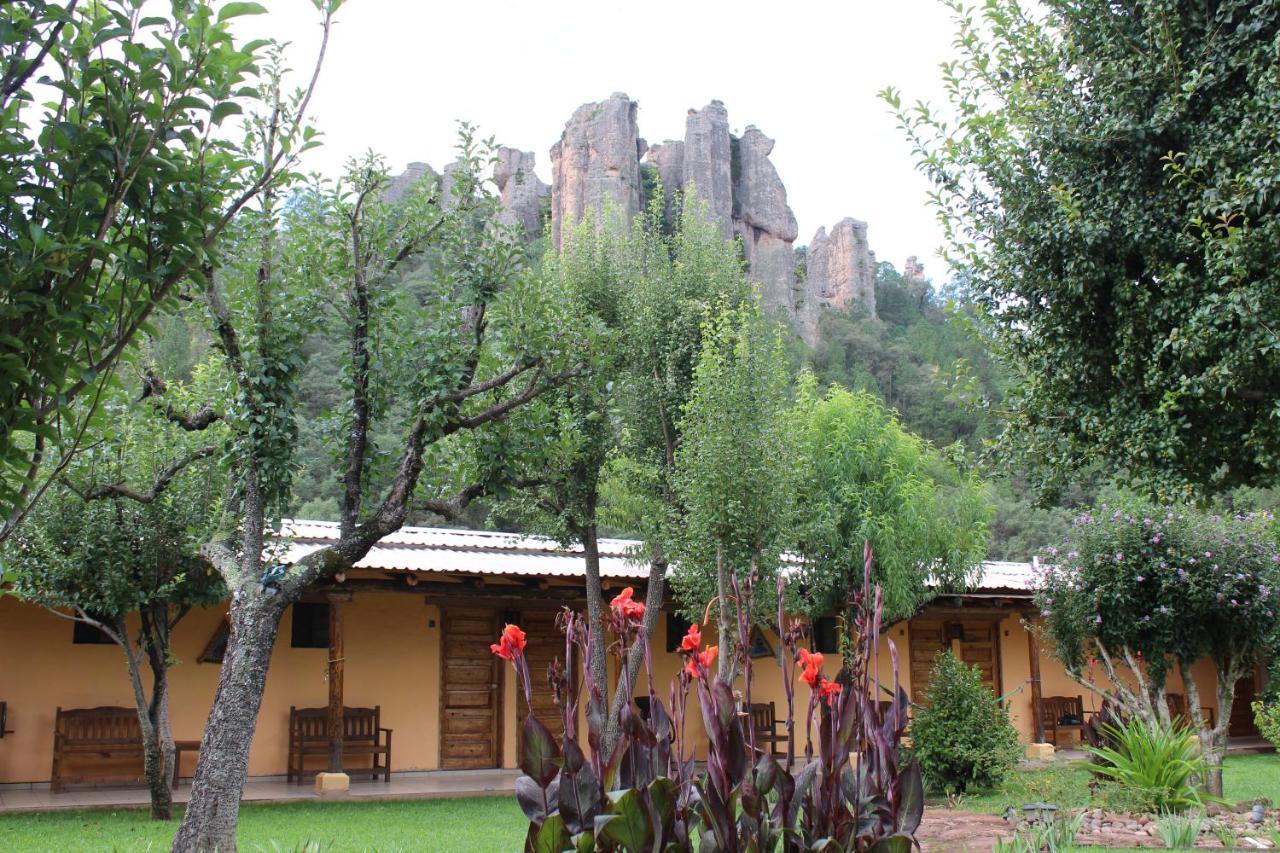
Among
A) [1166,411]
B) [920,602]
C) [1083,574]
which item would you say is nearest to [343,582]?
[920,602]

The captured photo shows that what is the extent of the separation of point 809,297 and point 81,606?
51.7 meters

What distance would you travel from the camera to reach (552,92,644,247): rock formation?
5062 centimetres

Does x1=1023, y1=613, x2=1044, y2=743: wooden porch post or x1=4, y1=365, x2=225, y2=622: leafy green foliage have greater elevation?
x1=4, y1=365, x2=225, y2=622: leafy green foliage

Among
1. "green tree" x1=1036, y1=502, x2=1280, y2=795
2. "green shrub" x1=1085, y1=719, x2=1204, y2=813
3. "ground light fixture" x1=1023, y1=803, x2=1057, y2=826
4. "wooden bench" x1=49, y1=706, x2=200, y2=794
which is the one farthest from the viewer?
"wooden bench" x1=49, y1=706, x2=200, y2=794

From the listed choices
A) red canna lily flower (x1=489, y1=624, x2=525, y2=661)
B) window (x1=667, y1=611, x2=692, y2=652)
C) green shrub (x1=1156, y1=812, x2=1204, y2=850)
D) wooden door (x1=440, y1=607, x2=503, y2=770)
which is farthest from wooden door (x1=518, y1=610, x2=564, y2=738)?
red canna lily flower (x1=489, y1=624, x2=525, y2=661)

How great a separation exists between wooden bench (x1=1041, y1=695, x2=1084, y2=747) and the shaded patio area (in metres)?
9.96

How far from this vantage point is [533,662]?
14594 millimetres

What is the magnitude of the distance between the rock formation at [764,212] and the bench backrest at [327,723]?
45.1 m

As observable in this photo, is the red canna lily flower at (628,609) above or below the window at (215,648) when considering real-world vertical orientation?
above

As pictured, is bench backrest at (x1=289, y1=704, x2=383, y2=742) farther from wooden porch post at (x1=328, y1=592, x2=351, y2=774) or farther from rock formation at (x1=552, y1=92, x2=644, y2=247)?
rock formation at (x1=552, y1=92, x2=644, y2=247)

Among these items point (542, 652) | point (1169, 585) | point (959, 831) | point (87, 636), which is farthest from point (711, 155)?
point (959, 831)

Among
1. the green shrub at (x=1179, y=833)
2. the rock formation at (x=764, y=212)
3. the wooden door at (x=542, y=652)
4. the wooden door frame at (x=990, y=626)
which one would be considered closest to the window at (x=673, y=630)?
the wooden door at (x=542, y=652)

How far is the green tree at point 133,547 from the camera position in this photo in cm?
890

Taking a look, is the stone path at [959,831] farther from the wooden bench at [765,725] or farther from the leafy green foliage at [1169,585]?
the wooden bench at [765,725]
